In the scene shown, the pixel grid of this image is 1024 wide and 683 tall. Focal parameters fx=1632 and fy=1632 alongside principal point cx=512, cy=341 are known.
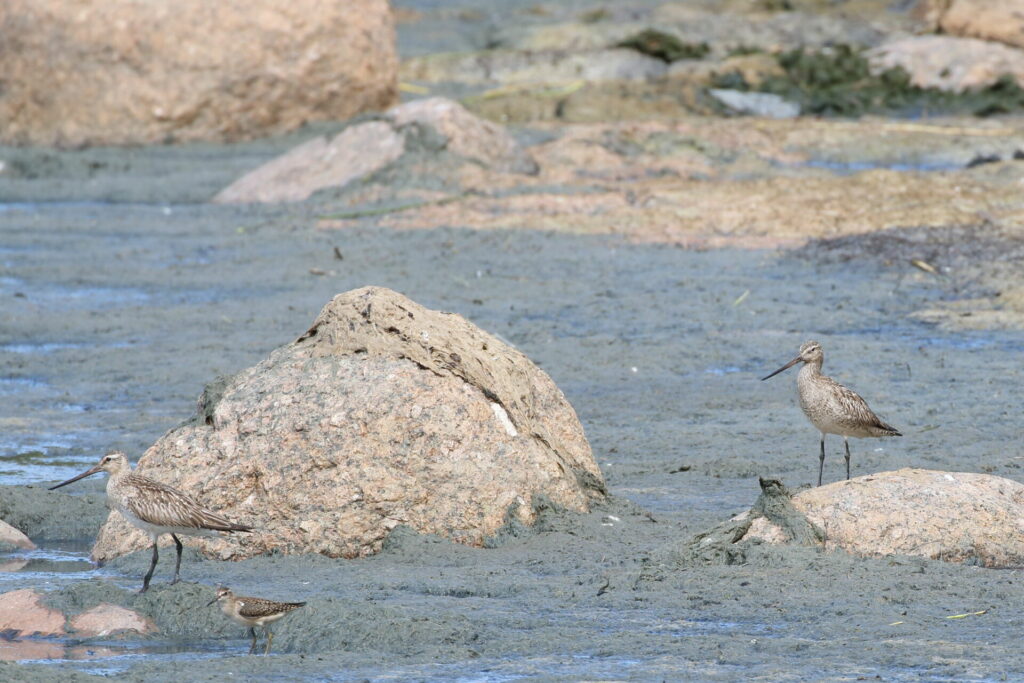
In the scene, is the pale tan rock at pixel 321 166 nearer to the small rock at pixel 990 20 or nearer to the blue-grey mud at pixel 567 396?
the blue-grey mud at pixel 567 396

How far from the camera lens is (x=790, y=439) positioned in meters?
9.08

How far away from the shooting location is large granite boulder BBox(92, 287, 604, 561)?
695 cm

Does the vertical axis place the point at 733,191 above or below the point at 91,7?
below

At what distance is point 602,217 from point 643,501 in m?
7.36

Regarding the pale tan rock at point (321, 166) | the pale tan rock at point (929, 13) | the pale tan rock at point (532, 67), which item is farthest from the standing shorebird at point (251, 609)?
the pale tan rock at point (929, 13)

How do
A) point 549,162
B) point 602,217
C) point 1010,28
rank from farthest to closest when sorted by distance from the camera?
point 1010,28 → point 549,162 → point 602,217

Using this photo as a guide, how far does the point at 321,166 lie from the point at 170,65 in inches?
114

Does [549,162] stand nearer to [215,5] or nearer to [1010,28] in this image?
[215,5]

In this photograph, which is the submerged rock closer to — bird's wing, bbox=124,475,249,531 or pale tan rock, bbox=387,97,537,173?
pale tan rock, bbox=387,97,537,173

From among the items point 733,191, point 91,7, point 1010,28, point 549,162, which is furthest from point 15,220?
point 1010,28

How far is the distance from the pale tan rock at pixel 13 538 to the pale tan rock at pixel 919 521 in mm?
3209

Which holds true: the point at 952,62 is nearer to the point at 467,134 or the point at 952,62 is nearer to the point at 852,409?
the point at 467,134

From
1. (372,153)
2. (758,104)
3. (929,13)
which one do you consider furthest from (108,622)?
(929,13)

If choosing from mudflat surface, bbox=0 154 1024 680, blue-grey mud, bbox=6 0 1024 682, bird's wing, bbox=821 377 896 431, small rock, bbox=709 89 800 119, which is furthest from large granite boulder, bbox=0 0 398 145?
bird's wing, bbox=821 377 896 431
